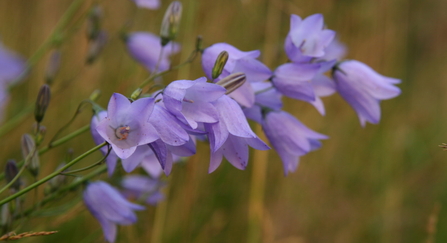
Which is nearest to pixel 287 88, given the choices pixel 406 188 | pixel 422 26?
pixel 406 188

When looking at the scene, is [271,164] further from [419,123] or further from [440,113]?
[440,113]

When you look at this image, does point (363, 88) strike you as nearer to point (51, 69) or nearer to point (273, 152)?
point (51, 69)

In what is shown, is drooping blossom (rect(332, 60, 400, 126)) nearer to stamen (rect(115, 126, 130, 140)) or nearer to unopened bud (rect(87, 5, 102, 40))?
stamen (rect(115, 126, 130, 140))

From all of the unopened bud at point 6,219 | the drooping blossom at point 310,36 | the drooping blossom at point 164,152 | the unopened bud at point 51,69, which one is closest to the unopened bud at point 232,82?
the drooping blossom at point 164,152

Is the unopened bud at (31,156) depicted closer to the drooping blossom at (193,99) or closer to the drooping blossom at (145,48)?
the drooping blossom at (193,99)

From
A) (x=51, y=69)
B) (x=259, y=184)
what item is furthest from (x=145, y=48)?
(x=259, y=184)
